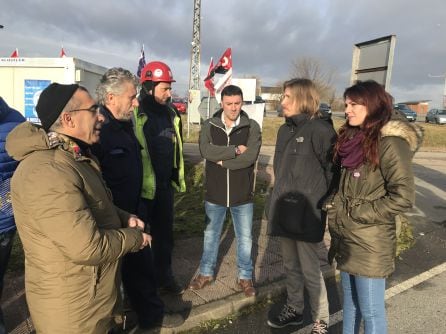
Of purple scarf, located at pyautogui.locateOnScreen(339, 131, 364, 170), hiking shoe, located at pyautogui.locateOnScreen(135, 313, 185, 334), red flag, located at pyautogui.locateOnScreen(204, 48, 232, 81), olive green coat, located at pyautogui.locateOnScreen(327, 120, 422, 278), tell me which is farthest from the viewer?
red flag, located at pyautogui.locateOnScreen(204, 48, 232, 81)

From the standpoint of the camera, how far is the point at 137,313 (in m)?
3.14

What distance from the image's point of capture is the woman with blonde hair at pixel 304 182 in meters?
3.04

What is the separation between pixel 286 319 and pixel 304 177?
136cm

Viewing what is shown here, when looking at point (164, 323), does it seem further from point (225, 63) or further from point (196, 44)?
point (196, 44)

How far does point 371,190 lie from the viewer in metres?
2.46

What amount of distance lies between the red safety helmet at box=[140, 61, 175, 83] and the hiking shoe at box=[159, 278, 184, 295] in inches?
77.2

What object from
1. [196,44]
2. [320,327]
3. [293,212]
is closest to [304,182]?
[293,212]

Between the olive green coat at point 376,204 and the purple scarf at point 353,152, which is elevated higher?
the purple scarf at point 353,152

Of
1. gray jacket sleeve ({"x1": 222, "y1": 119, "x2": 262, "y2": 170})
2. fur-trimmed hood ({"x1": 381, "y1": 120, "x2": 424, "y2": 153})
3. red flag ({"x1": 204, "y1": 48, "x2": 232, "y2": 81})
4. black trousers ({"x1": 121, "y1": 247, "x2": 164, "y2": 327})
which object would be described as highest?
red flag ({"x1": 204, "y1": 48, "x2": 232, "y2": 81})

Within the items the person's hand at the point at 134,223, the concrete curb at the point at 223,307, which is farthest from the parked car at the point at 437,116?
the person's hand at the point at 134,223

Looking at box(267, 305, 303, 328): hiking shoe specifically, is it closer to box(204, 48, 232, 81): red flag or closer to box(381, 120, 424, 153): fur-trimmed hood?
box(381, 120, 424, 153): fur-trimmed hood

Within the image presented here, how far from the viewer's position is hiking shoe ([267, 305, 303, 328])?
348cm

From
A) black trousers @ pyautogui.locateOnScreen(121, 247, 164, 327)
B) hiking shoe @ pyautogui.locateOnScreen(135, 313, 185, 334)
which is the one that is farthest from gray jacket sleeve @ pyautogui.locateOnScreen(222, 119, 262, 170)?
hiking shoe @ pyautogui.locateOnScreen(135, 313, 185, 334)

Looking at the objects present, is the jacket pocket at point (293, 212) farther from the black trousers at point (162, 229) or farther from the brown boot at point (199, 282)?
the brown boot at point (199, 282)
